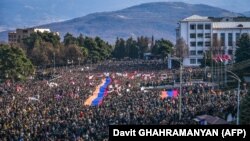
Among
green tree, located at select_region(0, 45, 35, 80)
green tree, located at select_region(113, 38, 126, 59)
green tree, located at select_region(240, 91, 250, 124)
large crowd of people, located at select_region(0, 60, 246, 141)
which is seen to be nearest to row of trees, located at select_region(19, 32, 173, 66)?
green tree, located at select_region(113, 38, 126, 59)

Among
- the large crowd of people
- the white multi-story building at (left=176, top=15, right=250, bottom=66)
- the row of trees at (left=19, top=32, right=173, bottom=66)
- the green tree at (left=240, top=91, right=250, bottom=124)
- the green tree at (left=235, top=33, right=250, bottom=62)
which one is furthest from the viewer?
the white multi-story building at (left=176, top=15, right=250, bottom=66)

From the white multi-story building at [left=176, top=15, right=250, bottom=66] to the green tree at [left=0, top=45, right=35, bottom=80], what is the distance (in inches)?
1267

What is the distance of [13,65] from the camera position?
249ft

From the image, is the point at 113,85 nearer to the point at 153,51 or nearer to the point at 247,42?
the point at 247,42

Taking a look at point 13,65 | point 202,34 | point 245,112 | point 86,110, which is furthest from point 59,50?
point 245,112

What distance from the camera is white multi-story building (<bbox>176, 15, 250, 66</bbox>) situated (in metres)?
100

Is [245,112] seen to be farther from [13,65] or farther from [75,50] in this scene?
[75,50]

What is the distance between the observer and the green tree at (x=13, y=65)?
74.9 metres

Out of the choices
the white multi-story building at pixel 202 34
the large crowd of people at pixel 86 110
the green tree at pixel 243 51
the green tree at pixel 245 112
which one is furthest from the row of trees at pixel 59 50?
the green tree at pixel 245 112

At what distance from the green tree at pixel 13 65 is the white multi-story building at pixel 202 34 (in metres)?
32.2

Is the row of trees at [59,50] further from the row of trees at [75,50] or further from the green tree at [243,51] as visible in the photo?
the green tree at [243,51]

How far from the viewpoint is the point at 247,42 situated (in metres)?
76.7

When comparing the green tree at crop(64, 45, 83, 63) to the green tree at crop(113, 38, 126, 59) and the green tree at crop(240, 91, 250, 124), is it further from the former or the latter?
the green tree at crop(240, 91, 250, 124)

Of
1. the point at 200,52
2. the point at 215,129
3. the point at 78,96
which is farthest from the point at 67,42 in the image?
the point at 215,129
